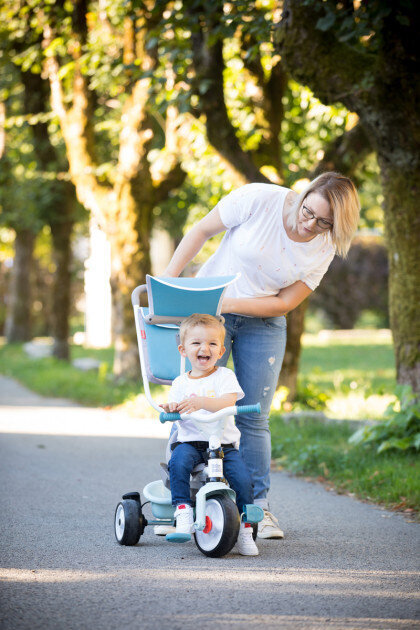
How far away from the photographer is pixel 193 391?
15.5 feet

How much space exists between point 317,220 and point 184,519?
5.52ft

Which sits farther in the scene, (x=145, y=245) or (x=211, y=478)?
(x=145, y=245)

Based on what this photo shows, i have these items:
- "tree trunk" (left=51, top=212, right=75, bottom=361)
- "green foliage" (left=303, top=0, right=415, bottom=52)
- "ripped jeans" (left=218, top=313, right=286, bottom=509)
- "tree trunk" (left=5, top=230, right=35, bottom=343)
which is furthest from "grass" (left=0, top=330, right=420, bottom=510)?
"green foliage" (left=303, top=0, right=415, bottom=52)

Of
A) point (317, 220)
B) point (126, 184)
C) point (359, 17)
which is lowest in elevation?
point (317, 220)

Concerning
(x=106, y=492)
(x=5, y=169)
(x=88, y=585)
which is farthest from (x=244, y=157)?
(x=5, y=169)

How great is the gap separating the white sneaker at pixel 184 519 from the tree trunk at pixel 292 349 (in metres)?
6.10

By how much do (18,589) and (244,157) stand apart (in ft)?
23.1

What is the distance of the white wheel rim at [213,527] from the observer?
443 centimetres

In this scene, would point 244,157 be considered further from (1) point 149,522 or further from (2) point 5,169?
(2) point 5,169

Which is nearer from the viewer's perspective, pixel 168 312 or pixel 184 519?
pixel 184 519

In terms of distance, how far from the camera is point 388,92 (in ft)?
23.8

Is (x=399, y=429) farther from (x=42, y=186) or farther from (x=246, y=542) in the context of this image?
(x=42, y=186)

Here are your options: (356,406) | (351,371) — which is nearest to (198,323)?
(356,406)

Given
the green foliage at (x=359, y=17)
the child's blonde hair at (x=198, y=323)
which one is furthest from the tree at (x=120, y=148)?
the child's blonde hair at (x=198, y=323)
